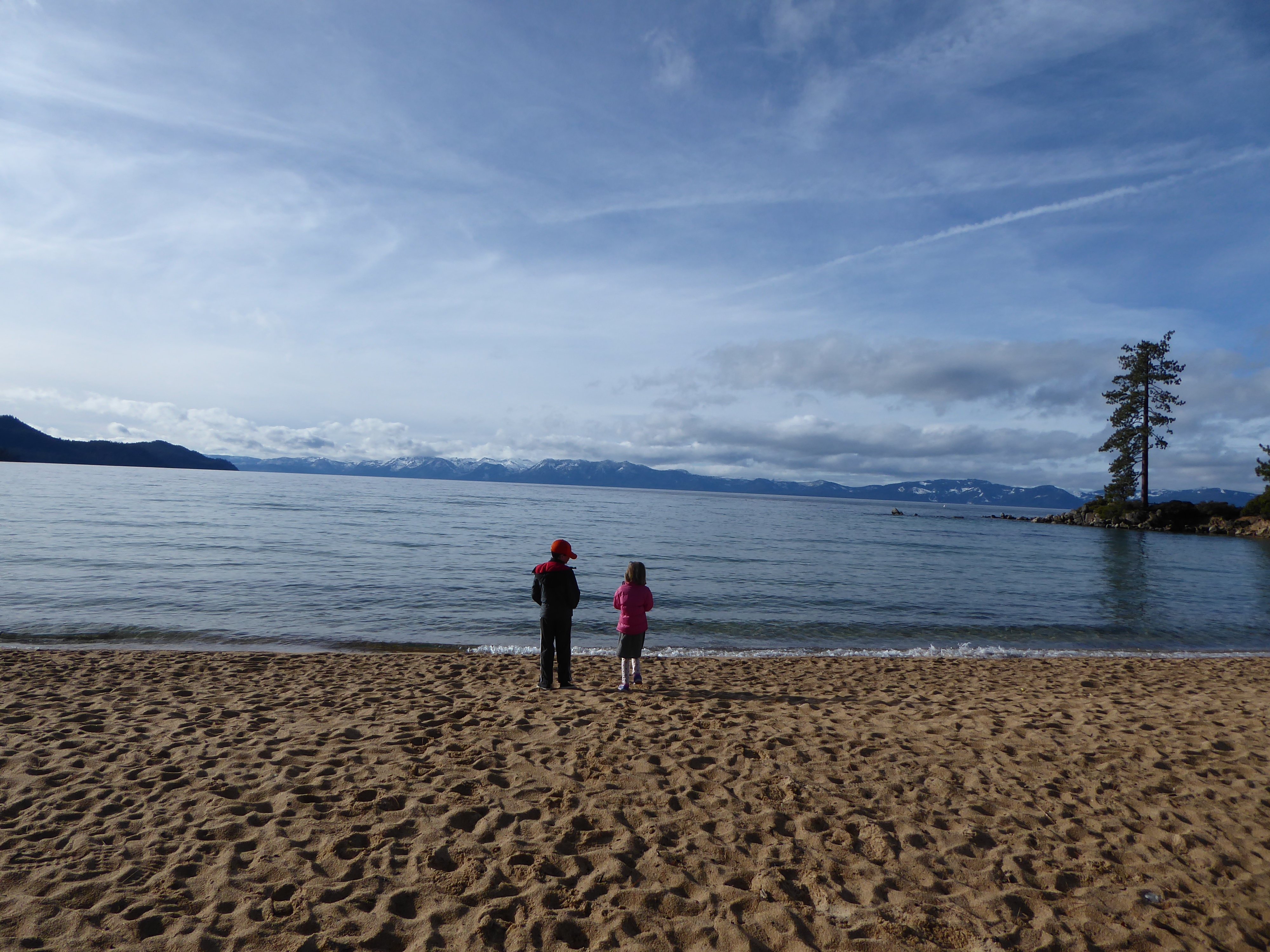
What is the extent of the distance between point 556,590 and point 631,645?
5.18 ft

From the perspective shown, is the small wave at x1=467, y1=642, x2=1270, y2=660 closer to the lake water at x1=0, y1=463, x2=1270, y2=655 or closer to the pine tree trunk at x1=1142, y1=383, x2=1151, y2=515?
the lake water at x1=0, y1=463, x2=1270, y2=655

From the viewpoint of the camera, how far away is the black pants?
33.1 feet

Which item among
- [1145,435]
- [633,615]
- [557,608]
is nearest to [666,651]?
[633,615]

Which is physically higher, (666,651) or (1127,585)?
(1127,585)

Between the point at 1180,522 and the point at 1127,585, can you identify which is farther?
the point at 1180,522

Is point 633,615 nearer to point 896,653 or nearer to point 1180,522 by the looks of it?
point 896,653

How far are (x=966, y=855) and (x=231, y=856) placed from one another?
6.04 m

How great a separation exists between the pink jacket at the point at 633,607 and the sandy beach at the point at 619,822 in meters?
1.09

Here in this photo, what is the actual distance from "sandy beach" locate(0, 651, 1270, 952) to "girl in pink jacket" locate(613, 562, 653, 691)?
75 cm

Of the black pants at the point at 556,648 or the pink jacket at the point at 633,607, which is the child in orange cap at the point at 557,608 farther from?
the pink jacket at the point at 633,607

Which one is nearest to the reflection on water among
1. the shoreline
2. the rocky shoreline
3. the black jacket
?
the shoreline

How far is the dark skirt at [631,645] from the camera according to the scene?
33.4 ft

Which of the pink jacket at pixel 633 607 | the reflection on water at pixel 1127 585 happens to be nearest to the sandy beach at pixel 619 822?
the pink jacket at pixel 633 607

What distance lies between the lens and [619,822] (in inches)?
221
